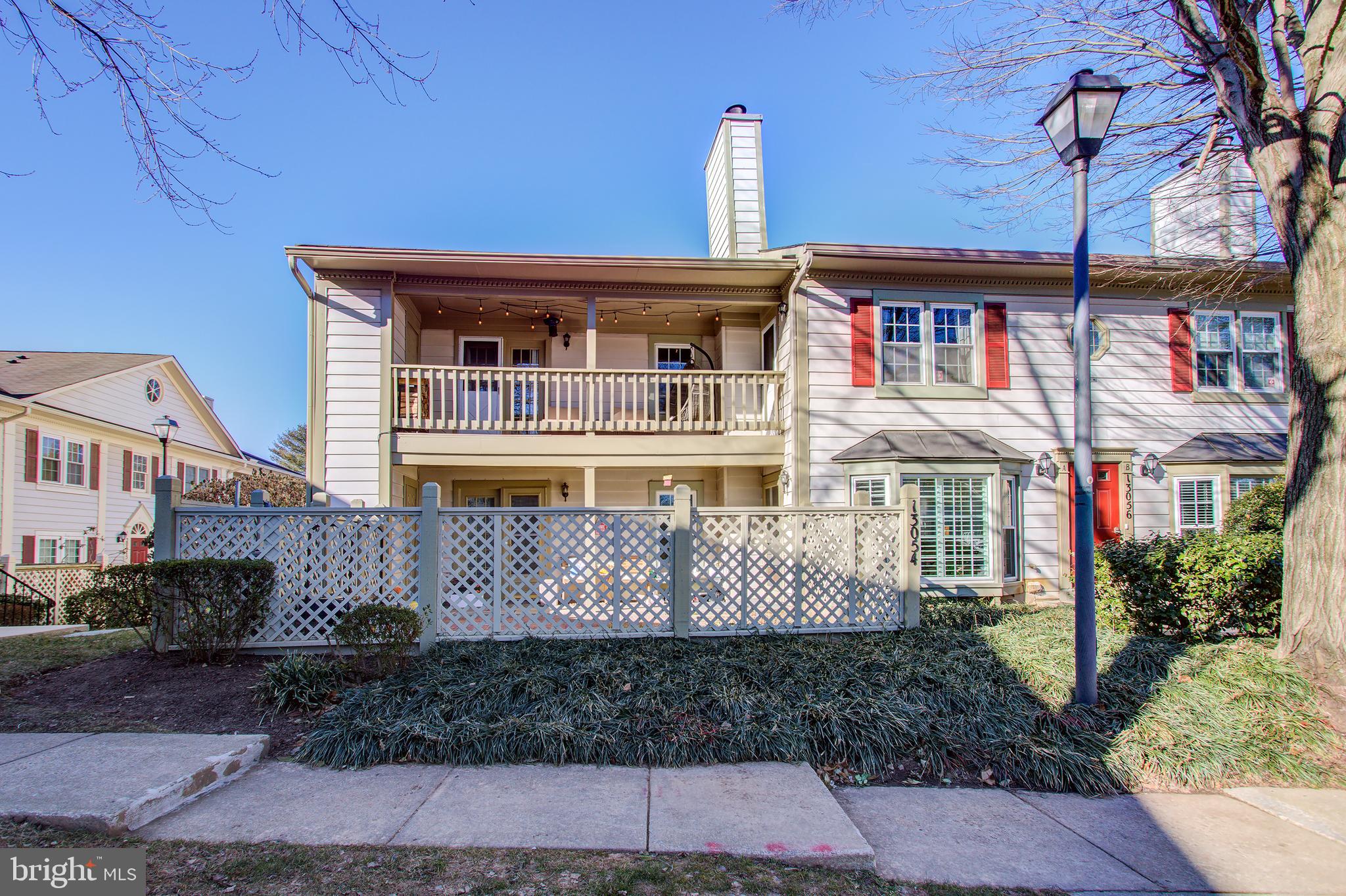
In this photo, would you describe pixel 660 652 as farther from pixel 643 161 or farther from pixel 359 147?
pixel 643 161

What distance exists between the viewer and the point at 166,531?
20.8 ft

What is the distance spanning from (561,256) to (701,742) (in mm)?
7689

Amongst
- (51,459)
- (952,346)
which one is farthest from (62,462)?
(952,346)

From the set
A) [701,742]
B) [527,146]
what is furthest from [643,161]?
[701,742]

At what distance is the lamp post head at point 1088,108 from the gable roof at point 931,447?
17.6ft

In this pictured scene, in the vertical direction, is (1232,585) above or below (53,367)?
below

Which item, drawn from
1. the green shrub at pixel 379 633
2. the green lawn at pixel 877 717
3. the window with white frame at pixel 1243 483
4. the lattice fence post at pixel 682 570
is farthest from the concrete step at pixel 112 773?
the window with white frame at pixel 1243 483

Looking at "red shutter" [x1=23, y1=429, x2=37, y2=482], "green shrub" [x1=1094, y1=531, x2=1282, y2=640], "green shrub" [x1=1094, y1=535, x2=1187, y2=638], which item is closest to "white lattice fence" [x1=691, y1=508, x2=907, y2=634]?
"green shrub" [x1=1094, y1=535, x2=1187, y2=638]

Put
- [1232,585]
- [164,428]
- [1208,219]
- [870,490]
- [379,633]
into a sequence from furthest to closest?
[164,428] → [1208,219] → [870,490] → [1232,585] → [379,633]

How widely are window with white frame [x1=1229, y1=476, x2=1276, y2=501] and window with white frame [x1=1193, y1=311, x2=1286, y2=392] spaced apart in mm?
1517

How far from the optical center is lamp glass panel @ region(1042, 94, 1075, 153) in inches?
187

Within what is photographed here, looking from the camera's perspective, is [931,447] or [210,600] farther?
[931,447]

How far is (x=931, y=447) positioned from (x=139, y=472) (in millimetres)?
23174

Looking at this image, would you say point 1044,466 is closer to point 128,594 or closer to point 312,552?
point 312,552
